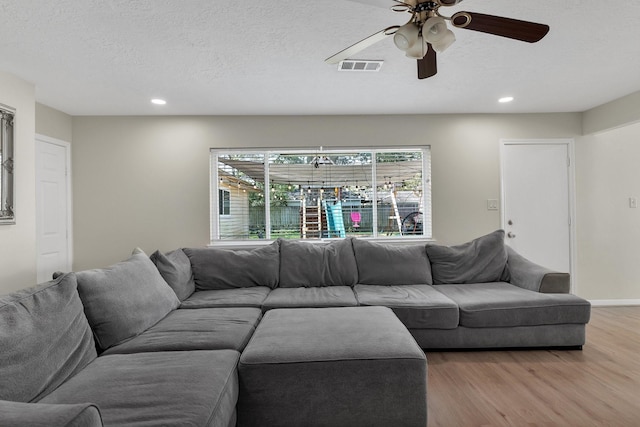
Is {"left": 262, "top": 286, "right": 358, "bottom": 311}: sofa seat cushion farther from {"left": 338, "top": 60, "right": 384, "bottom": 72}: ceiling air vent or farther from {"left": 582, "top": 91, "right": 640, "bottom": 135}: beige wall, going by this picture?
{"left": 582, "top": 91, "right": 640, "bottom": 135}: beige wall

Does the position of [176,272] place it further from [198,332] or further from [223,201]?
[223,201]

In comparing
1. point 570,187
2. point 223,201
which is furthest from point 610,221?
point 223,201

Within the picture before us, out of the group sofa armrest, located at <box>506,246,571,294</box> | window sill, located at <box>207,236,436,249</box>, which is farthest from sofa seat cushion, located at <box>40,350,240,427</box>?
sofa armrest, located at <box>506,246,571,294</box>

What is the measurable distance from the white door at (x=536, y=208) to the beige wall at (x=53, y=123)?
5132 millimetres

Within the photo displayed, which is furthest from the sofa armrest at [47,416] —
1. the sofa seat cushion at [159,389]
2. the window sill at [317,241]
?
the window sill at [317,241]

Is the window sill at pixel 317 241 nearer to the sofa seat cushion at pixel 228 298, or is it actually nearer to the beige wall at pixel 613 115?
the sofa seat cushion at pixel 228 298

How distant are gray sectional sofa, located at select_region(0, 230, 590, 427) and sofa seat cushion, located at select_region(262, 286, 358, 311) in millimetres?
15

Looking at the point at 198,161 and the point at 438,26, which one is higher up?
the point at 438,26

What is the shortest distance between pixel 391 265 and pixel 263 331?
5.90 feet

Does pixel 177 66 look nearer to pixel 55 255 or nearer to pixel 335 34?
pixel 335 34

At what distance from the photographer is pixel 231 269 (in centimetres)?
345

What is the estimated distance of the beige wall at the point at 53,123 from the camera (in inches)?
140

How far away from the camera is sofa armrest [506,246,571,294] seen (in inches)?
119

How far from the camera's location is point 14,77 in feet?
9.41
